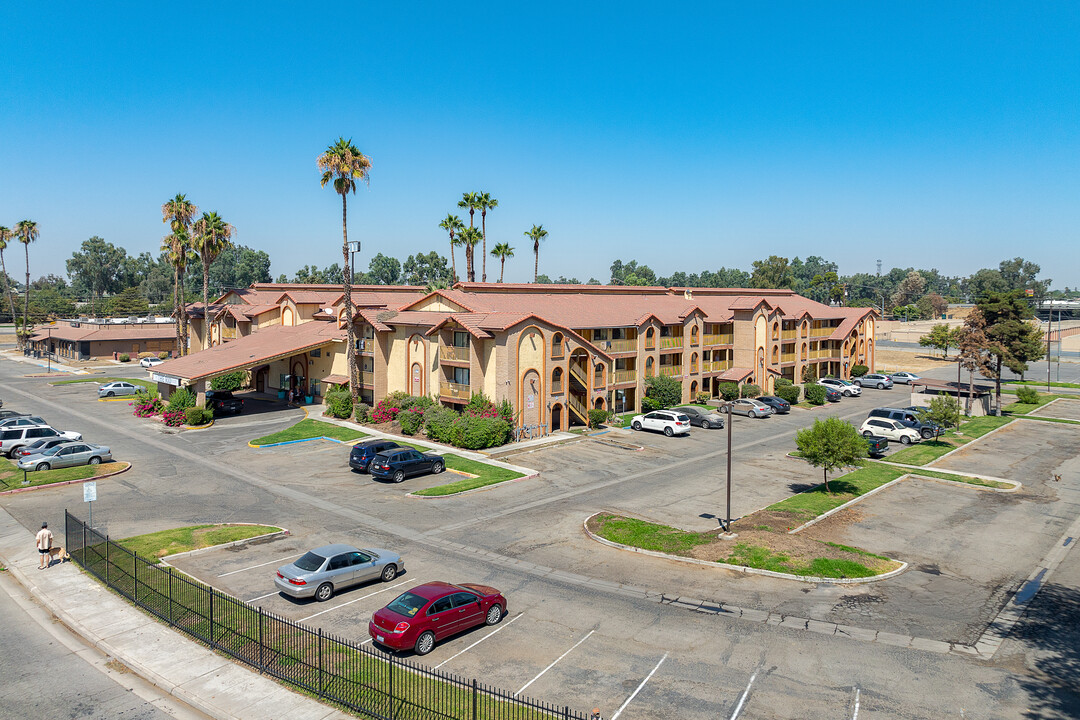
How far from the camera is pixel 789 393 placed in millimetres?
65250

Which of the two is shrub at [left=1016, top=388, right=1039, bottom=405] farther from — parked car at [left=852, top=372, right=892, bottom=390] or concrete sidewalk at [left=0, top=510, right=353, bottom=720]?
concrete sidewalk at [left=0, top=510, right=353, bottom=720]

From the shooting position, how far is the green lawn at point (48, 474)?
34594mm

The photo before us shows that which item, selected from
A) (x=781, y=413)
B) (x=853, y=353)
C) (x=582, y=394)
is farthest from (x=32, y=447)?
(x=853, y=353)

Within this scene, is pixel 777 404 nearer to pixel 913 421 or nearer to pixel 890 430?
pixel 890 430

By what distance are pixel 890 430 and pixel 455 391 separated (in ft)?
103

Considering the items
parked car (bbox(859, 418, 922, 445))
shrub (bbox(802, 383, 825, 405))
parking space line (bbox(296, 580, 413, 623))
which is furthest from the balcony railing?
shrub (bbox(802, 383, 825, 405))

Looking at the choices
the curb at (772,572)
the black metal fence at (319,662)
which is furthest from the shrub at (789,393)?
the black metal fence at (319,662)

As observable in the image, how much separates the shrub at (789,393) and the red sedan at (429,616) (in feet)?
→ 170

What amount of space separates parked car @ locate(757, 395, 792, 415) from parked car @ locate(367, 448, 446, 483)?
33.5m

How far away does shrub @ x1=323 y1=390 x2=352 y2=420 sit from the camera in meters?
53.8

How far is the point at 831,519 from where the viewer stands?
102 feet

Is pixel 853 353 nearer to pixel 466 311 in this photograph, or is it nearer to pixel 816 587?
pixel 466 311

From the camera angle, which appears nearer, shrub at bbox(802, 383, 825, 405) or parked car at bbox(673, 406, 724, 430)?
parked car at bbox(673, 406, 724, 430)

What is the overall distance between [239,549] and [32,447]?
21.9m
